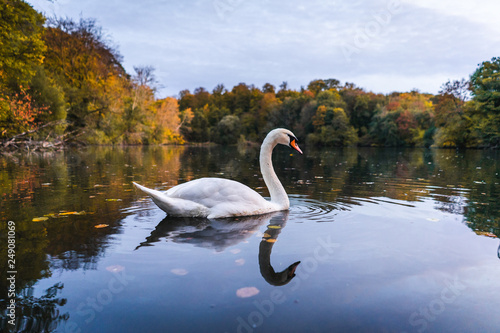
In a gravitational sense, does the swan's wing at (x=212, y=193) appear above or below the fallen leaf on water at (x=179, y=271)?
above

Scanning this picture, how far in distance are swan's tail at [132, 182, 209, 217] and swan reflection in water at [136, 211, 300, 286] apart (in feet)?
0.44

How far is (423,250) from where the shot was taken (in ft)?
12.5

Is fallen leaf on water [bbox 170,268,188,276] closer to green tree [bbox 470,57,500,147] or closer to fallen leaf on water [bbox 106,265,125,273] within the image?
fallen leaf on water [bbox 106,265,125,273]

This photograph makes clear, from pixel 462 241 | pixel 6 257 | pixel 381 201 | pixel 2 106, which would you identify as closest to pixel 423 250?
pixel 462 241

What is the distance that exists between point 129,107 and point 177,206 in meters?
43.7

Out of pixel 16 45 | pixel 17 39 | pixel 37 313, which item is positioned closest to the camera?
pixel 37 313

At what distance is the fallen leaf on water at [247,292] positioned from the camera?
2693mm

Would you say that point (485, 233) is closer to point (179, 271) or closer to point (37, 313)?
point (179, 271)

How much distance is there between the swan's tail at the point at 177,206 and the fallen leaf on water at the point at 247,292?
2.28 meters

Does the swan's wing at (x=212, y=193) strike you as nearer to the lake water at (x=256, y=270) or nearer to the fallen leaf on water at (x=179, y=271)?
the lake water at (x=256, y=270)

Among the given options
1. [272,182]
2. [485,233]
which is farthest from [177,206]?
[485,233]

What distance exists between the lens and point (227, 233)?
4.42m

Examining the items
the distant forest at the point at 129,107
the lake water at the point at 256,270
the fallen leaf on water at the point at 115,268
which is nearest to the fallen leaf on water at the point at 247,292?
the lake water at the point at 256,270

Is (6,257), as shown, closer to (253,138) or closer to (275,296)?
(275,296)
